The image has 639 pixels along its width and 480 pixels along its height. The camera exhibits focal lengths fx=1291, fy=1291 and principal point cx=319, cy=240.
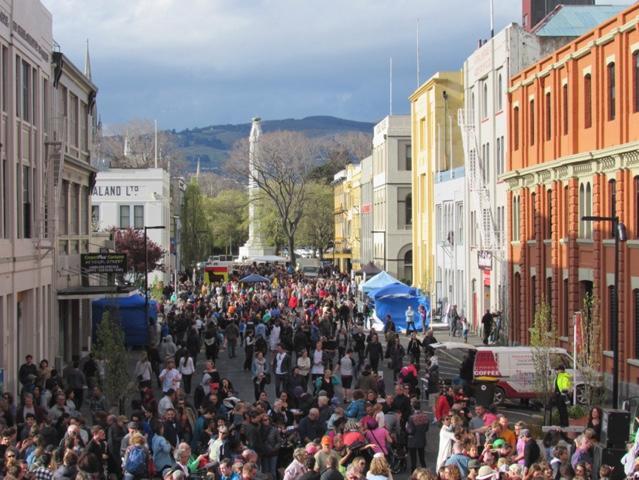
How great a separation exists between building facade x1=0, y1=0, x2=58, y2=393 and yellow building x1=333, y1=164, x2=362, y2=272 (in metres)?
67.1

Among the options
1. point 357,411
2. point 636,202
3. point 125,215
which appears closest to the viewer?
point 357,411

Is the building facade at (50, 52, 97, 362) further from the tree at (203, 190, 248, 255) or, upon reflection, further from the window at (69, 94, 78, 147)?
the tree at (203, 190, 248, 255)

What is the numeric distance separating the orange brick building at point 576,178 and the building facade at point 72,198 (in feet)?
48.0

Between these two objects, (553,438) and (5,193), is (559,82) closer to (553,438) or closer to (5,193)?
(5,193)

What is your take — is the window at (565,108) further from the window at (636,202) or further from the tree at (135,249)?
the tree at (135,249)

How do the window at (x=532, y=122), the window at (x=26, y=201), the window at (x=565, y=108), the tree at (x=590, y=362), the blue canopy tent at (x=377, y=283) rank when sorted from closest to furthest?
the tree at (x=590, y=362), the window at (x=26, y=201), the window at (x=565, y=108), the window at (x=532, y=122), the blue canopy tent at (x=377, y=283)

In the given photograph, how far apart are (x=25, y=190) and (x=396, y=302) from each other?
76.4 ft

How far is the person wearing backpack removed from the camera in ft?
58.0

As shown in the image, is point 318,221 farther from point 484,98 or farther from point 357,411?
point 357,411

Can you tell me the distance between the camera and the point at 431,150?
70.3 meters

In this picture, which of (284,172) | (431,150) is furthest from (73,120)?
(284,172)

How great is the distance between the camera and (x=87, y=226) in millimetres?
46281

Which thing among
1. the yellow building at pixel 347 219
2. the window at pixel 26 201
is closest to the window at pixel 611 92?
the window at pixel 26 201

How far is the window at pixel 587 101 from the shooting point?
1483 inches
